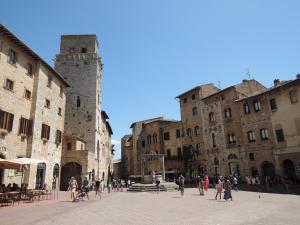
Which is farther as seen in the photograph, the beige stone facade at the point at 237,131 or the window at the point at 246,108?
the window at the point at 246,108

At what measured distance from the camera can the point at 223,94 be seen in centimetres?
3469

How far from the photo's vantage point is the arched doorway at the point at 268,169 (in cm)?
2764

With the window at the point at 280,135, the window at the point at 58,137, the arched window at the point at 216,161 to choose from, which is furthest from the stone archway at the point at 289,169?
the window at the point at 58,137

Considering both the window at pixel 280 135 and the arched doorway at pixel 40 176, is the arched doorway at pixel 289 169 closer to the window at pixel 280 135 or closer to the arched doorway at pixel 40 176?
the window at pixel 280 135

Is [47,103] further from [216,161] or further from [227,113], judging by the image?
[216,161]

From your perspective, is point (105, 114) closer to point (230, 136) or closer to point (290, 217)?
point (230, 136)

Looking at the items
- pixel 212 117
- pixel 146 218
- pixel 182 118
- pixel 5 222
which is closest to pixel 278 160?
pixel 212 117

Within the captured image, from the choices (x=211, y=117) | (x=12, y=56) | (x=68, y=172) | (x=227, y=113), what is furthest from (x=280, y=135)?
(x=12, y=56)

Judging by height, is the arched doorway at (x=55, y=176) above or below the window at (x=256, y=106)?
below

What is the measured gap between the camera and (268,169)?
28203 mm

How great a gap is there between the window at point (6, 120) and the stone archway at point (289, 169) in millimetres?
27156

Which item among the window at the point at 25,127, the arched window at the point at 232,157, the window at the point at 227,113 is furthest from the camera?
the window at the point at 227,113

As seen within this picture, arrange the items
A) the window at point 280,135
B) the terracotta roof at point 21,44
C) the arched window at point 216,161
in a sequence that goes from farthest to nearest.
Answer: the arched window at point 216,161 < the window at point 280,135 < the terracotta roof at point 21,44

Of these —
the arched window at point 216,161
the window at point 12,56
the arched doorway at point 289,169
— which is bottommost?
the arched doorway at point 289,169
